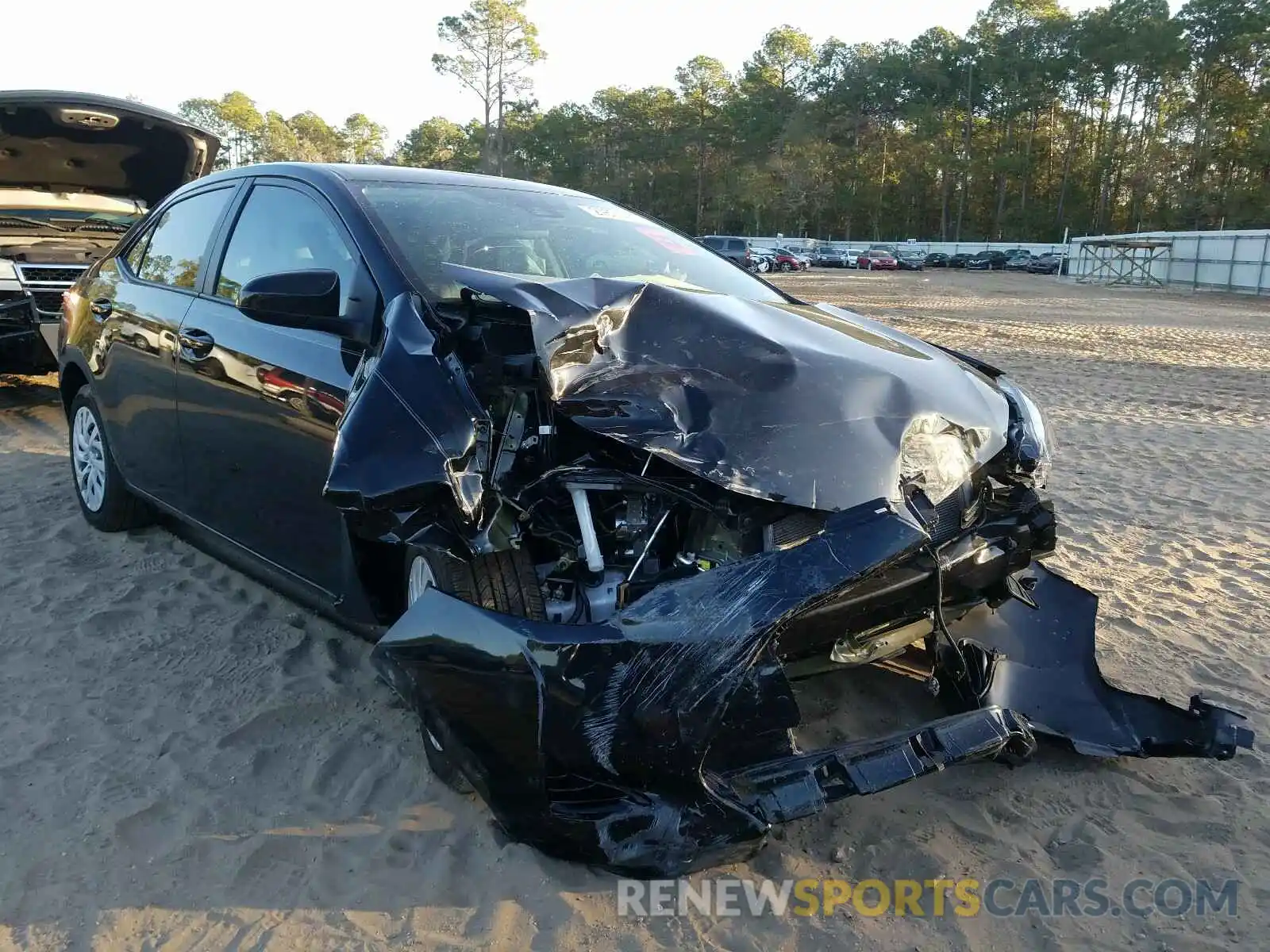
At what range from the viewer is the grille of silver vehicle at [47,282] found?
6.96m

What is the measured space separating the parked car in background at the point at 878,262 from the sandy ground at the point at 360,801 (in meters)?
48.4

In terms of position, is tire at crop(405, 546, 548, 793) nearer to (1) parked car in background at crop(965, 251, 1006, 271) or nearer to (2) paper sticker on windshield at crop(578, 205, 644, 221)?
(2) paper sticker on windshield at crop(578, 205, 644, 221)

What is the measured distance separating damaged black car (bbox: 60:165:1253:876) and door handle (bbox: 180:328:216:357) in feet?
0.09

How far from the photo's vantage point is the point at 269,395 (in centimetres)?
301


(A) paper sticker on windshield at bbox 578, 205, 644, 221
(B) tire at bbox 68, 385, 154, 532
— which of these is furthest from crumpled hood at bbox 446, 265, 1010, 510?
(B) tire at bbox 68, 385, 154, 532

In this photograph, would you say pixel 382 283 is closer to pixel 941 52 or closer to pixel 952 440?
pixel 952 440

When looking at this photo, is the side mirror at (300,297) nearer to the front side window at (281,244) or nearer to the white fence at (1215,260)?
the front side window at (281,244)

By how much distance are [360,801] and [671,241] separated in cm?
245

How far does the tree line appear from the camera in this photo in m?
58.9

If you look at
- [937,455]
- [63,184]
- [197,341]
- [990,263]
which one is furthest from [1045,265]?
[197,341]

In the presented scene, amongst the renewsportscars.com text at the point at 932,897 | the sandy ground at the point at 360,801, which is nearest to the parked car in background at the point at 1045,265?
the sandy ground at the point at 360,801

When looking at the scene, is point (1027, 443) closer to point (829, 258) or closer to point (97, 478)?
point (97, 478)

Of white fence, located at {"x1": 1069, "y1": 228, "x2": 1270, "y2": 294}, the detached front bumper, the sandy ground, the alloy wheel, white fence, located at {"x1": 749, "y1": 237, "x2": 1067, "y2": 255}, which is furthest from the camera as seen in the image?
white fence, located at {"x1": 749, "y1": 237, "x2": 1067, "y2": 255}

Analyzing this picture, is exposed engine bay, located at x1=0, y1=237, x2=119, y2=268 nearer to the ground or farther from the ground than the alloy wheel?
farther from the ground
